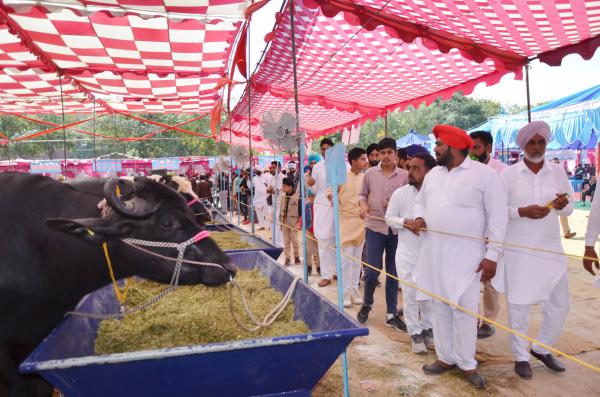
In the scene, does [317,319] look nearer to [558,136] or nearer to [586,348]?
[586,348]

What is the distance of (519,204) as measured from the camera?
10.8 feet

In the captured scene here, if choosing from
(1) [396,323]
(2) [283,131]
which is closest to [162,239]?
(1) [396,323]

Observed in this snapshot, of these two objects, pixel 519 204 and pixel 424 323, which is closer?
pixel 519 204

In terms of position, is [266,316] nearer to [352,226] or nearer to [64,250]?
[64,250]

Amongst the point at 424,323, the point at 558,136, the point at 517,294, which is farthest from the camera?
the point at 558,136

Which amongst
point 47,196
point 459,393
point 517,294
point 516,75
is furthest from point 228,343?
point 516,75

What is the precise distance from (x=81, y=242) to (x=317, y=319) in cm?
128

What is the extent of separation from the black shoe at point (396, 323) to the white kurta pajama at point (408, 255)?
0.29 m

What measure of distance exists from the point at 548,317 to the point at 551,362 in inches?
14.4

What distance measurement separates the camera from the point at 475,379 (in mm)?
3029

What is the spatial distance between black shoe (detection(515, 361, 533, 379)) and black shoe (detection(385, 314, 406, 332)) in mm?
1177

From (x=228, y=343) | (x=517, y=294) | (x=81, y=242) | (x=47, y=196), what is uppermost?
(x=47, y=196)

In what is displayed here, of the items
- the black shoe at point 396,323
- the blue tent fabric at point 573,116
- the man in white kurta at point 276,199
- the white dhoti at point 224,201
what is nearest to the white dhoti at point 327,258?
the man in white kurta at point 276,199

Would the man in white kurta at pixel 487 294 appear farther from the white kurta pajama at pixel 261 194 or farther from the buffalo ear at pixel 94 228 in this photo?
the white kurta pajama at pixel 261 194
